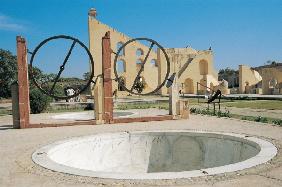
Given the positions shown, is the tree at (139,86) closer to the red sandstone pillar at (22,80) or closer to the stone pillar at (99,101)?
the stone pillar at (99,101)

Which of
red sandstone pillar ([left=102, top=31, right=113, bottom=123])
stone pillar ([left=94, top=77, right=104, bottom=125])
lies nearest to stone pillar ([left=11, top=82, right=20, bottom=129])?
stone pillar ([left=94, top=77, right=104, bottom=125])

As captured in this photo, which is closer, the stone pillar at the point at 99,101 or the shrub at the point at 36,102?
the stone pillar at the point at 99,101

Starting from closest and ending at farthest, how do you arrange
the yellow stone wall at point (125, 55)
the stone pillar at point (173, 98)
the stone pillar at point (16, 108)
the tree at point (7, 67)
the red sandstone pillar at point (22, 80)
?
the red sandstone pillar at point (22, 80), the stone pillar at point (16, 108), the stone pillar at point (173, 98), the yellow stone wall at point (125, 55), the tree at point (7, 67)

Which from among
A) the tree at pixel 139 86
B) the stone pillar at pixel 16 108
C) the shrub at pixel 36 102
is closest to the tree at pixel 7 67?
the tree at pixel 139 86

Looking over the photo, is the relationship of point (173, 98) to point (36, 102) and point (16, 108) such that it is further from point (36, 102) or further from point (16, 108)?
point (36, 102)

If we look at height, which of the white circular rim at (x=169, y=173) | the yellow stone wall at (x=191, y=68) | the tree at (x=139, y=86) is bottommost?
the white circular rim at (x=169, y=173)

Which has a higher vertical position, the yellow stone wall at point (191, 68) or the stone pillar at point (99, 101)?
the yellow stone wall at point (191, 68)

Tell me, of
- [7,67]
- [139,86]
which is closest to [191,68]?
[139,86]

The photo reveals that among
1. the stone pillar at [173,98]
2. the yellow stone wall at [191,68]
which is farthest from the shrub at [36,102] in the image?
the yellow stone wall at [191,68]

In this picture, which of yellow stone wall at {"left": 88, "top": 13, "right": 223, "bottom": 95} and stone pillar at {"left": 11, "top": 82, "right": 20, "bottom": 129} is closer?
stone pillar at {"left": 11, "top": 82, "right": 20, "bottom": 129}

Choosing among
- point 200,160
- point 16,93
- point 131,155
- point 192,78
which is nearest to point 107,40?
point 16,93

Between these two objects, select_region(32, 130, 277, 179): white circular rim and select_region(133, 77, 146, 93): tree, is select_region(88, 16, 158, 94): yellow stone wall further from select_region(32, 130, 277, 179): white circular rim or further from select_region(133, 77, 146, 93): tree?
select_region(32, 130, 277, 179): white circular rim

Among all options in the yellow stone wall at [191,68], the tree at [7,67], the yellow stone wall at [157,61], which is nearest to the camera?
the yellow stone wall at [157,61]

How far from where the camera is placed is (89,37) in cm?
3725
